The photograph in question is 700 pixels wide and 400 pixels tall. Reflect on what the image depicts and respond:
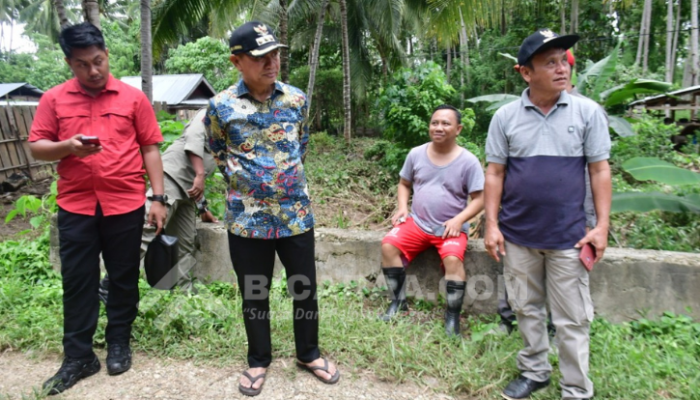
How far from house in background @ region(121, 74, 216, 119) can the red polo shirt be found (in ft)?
51.6

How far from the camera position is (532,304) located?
8.66ft

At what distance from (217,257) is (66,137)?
174cm

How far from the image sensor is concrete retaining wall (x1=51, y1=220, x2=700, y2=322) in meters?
3.28

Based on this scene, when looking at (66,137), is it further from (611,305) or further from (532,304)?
(611,305)

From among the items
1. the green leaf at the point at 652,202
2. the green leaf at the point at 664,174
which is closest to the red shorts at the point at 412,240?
the green leaf at the point at 652,202

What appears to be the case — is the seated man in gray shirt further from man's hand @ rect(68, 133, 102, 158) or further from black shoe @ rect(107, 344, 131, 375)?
man's hand @ rect(68, 133, 102, 158)

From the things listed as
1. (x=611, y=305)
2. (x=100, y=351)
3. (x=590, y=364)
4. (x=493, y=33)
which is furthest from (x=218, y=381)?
(x=493, y=33)

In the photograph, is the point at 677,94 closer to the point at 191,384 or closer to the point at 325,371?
the point at 325,371

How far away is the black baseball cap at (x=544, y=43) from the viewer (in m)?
2.32

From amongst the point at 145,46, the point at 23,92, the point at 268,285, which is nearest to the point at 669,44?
the point at 145,46

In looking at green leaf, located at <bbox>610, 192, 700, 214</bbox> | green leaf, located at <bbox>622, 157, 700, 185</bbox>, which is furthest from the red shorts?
green leaf, located at <bbox>622, 157, 700, 185</bbox>

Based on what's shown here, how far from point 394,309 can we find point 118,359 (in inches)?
69.9

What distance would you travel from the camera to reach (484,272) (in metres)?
3.65

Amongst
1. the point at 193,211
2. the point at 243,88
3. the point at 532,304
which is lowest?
the point at 532,304
